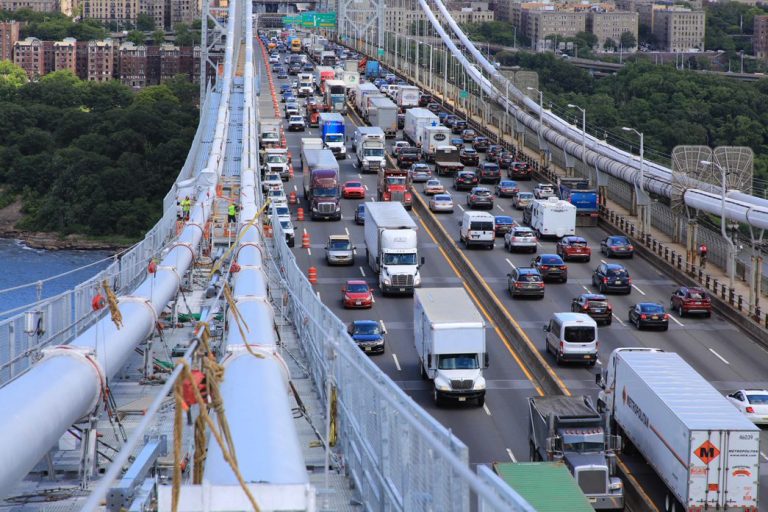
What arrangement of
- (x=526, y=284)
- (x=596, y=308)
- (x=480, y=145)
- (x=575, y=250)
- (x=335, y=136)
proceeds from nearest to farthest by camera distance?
(x=596, y=308) < (x=526, y=284) < (x=575, y=250) < (x=335, y=136) < (x=480, y=145)

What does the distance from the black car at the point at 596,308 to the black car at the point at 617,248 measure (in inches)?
501

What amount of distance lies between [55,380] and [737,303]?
40.7 metres

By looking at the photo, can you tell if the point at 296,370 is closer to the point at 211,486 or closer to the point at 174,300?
the point at 174,300

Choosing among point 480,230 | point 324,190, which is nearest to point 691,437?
point 480,230

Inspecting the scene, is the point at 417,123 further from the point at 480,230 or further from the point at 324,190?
the point at 480,230

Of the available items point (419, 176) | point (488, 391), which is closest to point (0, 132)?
point (419, 176)

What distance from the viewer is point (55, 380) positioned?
1764 centimetres

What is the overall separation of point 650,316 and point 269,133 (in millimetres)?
48112

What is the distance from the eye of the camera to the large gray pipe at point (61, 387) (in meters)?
15.2

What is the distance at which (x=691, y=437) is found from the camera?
29938 mm

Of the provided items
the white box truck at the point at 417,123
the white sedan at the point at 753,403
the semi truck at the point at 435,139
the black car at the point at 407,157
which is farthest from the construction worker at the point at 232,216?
the white box truck at the point at 417,123

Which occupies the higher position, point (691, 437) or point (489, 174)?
point (489, 174)

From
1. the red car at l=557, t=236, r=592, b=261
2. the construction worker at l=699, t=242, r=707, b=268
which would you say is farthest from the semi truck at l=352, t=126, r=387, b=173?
the construction worker at l=699, t=242, r=707, b=268

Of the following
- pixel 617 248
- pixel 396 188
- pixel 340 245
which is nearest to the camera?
pixel 340 245
